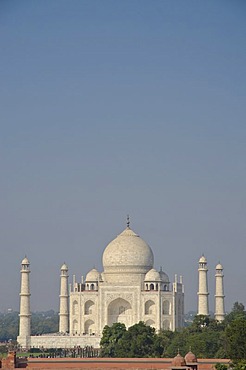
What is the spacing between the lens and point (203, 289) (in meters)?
64.5

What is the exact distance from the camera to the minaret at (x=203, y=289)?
212ft

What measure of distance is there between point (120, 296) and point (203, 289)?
13.5 ft

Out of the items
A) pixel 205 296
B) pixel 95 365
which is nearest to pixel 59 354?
pixel 205 296

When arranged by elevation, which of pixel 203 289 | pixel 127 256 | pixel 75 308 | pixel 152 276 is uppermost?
pixel 127 256

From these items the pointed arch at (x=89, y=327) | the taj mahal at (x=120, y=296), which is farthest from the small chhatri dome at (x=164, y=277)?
the pointed arch at (x=89, y=327)

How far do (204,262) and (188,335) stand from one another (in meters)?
10.2

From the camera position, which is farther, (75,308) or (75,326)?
(75,326)

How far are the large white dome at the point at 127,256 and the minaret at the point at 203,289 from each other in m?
2.86

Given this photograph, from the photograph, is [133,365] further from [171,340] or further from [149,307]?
[149,307]

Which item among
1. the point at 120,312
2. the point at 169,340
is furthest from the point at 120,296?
the point at 169,340

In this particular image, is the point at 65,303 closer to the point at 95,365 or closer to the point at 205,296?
the point at 205,296

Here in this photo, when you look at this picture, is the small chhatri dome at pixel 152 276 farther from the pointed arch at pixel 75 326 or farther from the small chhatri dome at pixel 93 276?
the pointed arch at pixel 75 326

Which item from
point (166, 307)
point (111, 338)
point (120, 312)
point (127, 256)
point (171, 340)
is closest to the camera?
point (171, 340)

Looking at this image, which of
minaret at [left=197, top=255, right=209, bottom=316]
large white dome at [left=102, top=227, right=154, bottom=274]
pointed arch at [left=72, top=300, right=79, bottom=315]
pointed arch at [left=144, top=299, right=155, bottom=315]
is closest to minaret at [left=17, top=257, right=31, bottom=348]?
pointed arch at [left=72, top=300, right=79, bottom=315]
